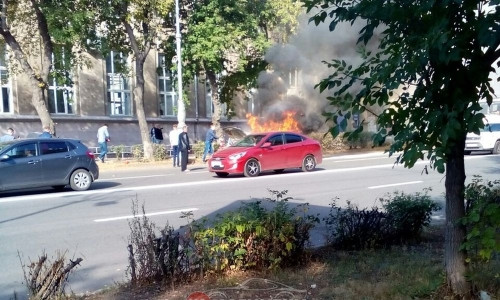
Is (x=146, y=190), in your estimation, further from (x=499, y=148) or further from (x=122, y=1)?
(x=499, y=148)

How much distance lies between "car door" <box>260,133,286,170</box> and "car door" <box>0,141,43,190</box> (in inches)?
271

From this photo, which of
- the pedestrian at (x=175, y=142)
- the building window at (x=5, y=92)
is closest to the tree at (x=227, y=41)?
the pedestrian at (x=175, y=142)

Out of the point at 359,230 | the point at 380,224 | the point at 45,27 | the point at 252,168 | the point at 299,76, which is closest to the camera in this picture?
the point at 359,230

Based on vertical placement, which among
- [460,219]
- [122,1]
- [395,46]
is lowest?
[460,219]

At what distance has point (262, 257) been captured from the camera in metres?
5.14

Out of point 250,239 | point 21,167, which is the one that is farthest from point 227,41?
point 250,239

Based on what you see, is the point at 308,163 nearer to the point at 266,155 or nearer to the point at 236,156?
the point at 266,155

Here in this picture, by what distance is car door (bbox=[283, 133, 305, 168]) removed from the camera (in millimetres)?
17016

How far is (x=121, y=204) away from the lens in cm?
1108

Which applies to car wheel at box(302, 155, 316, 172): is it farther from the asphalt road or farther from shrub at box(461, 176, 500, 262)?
shrub at box(461, 176, 500, 262)

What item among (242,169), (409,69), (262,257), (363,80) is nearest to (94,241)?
(262,257)

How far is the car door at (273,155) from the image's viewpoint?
16375 millimetres

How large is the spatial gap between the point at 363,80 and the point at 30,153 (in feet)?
36.7

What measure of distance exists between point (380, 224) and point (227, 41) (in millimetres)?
18108
